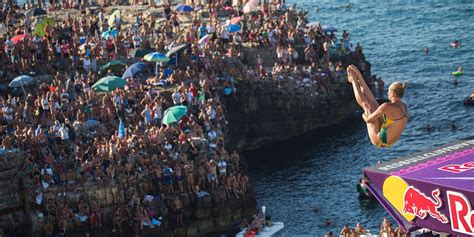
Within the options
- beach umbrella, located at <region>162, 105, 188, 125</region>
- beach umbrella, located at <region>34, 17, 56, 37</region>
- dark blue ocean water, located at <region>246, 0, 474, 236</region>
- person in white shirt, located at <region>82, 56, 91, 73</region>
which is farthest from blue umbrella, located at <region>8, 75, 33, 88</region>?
dark blue ocean water, located at <region>246, 0, 474, 236</region>

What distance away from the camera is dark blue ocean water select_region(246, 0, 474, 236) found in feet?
240

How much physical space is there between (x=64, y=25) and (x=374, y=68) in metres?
32.3

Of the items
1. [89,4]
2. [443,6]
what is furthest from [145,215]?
[443,6]

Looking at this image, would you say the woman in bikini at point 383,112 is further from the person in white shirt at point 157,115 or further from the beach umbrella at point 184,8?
the beach umbrella at point 184,8

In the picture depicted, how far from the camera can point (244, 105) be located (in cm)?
8875

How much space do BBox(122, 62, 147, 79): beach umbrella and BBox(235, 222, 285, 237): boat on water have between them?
14.4 metres

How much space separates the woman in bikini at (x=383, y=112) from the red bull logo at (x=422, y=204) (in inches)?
1035

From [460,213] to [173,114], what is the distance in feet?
73.9

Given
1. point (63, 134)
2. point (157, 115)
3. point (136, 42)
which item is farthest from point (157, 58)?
point (63, 134)

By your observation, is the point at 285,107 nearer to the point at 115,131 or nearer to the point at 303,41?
the point at 303,41

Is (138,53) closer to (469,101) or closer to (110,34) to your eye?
(110,34)

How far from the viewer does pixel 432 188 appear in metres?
56.1

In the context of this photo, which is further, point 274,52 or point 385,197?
point 274,52

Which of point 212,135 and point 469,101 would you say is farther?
point 469,101
